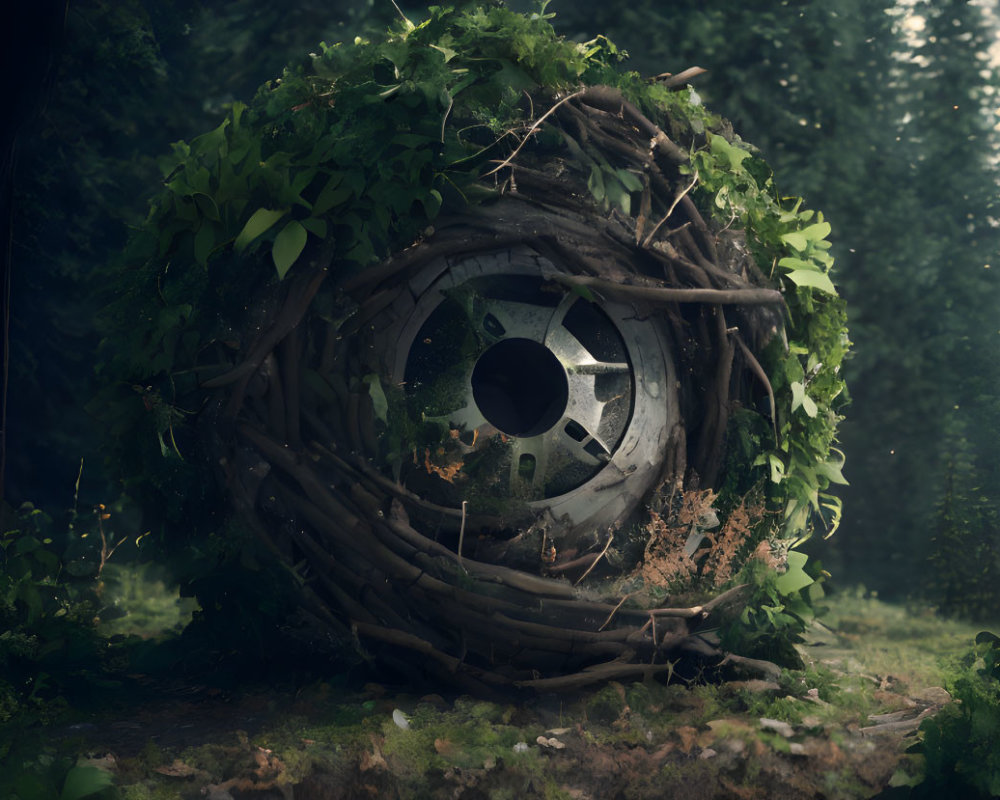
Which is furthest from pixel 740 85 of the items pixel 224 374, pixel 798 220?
pixel 224 374

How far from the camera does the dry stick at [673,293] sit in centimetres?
426

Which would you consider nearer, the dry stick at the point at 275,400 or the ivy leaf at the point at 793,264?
the dry stick at the point at 275,400

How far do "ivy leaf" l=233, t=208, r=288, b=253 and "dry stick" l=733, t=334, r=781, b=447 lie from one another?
5.96 ft

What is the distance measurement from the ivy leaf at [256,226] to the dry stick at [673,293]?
1.02 m

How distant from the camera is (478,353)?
13.9 ft

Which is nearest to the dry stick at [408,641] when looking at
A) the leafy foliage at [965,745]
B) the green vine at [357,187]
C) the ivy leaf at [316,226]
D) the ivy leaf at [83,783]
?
the green vine at [357,187]

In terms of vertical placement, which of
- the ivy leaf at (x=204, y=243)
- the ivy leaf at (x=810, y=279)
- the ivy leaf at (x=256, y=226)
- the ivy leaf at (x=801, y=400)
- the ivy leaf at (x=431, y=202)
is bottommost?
the ivy leaf at (x=801, y=400)

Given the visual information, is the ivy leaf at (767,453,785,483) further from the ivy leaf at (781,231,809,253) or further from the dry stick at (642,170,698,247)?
the dry stick at (642,170,698,247)

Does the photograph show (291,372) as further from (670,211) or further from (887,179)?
(887,179)

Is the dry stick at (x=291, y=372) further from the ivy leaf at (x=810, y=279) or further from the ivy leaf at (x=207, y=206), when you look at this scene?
the ivy leaf at (x=810, y=279)

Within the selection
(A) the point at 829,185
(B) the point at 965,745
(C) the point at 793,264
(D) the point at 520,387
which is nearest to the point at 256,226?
(D) the point at 520,387

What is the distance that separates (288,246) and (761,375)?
1.90 m

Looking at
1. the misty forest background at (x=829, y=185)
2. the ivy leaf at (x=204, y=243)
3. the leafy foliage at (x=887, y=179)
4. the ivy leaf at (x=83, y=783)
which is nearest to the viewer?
the ivy leaf at (x=83, y=783)

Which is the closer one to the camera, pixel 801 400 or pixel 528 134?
pixel 528 134
